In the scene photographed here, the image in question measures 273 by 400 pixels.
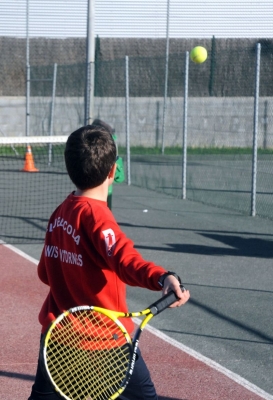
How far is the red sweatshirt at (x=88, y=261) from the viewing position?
2.89 metres

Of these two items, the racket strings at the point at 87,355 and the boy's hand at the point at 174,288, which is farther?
the racket strings at the point at 87,355

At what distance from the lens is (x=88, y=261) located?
3.08m

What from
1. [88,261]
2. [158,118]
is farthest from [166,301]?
[158,118]

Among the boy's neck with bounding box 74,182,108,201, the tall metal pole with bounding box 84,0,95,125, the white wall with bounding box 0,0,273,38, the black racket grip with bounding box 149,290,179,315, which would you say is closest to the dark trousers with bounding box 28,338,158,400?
the black racket grip with bounding box 149,290,179,315

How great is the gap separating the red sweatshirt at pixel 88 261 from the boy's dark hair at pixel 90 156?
0.10 meters

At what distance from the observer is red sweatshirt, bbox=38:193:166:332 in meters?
2.89

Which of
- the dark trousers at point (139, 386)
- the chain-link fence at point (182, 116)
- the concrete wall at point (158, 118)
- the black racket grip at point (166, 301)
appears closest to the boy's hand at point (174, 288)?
the black racket grip at point (166, 301)

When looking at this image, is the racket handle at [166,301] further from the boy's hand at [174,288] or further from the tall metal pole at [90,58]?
the tall metal pole at [90,58]

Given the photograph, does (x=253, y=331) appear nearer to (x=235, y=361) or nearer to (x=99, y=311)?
(x=235, y=361)

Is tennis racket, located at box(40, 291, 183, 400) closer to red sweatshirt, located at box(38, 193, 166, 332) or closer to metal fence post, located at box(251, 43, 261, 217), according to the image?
red sweatshirt, located at box(38, 193, 166, 332)

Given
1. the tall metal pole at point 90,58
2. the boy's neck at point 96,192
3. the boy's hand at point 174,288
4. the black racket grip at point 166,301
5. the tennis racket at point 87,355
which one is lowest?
the tennis racket at point 87,355

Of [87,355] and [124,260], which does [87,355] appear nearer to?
[87,355]

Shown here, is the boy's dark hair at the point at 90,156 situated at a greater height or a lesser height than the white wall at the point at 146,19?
lesser

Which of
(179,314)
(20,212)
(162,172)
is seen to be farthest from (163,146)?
(179,314)
